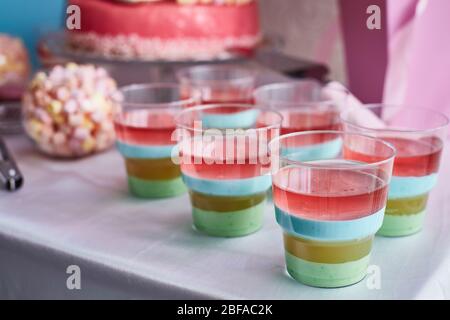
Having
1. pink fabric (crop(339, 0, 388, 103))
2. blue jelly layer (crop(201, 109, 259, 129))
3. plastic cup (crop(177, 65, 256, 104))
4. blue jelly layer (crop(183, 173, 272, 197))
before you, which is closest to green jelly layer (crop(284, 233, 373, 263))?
blue jelly layer (crop(183, 173, 272, 197))

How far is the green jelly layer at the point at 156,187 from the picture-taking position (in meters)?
0.75

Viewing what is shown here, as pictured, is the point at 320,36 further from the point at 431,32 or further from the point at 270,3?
the point at 431,32

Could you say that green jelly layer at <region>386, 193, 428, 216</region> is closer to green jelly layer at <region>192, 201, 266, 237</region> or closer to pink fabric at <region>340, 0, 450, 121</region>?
green jelly layer at <region>192, 201, 266, 237</region>

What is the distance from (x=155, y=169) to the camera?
75cm

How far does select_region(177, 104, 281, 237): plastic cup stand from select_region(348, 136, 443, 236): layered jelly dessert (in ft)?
0.34

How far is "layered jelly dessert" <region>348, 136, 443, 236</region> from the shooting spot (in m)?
0.62

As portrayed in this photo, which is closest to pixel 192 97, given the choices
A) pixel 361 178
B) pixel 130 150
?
pixel 130 150

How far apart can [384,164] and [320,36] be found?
1.03 m

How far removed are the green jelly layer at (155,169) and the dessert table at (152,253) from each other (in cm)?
3

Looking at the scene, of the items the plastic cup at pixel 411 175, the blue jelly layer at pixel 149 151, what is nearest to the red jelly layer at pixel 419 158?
the plastic cup at pixel 411 175

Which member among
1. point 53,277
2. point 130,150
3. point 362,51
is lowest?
point 53,277

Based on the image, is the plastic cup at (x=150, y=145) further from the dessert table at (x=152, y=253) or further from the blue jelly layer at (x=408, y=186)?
the blue jelly layer at (x=408, y=186)

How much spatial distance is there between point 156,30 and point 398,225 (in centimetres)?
62

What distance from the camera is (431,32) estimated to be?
882 mm
